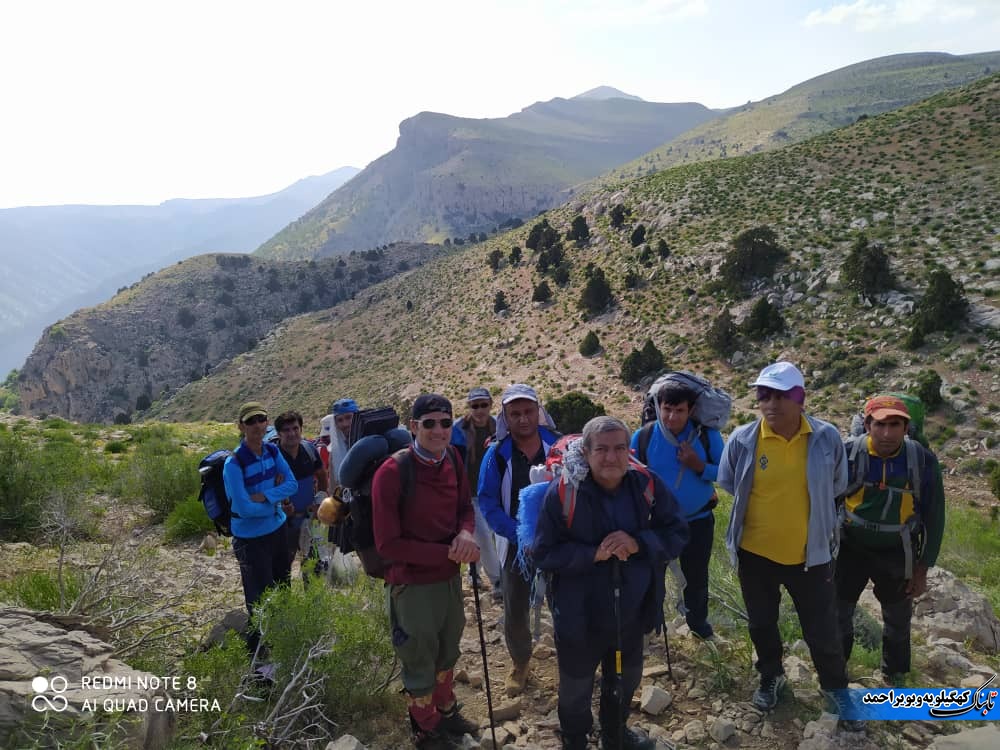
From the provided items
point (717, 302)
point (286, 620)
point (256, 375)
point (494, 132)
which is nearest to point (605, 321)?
point (717, 302)

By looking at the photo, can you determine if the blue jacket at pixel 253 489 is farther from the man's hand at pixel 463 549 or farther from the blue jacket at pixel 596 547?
the blue jacket at pixel 596 547

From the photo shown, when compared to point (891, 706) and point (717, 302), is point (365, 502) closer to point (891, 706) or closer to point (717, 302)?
point (891, 706)

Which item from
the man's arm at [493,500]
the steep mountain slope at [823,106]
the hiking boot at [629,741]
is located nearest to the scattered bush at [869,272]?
the man's arm at [493,500]

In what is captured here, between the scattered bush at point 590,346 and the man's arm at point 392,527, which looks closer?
the man's arm at point 392,527

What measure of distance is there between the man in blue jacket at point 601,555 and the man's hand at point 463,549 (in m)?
0.47

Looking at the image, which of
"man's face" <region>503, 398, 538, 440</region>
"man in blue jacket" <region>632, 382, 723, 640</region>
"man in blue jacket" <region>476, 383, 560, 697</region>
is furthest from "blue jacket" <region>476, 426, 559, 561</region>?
"man in blue jacket" <region>632, 382, 723, 640</region>

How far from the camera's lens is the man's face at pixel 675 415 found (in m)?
3.61

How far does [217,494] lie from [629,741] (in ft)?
10.6

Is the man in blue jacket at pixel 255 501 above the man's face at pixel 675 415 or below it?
below

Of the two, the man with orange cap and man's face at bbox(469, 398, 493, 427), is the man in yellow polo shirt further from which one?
man's face at bbox(469, 398, 493, 427)

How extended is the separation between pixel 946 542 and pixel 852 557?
552 centimetres

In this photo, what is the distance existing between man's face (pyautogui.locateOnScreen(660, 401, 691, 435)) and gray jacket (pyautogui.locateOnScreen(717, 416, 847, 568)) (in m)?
0.52

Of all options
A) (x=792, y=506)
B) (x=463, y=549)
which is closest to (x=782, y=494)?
(x=792, y=506)

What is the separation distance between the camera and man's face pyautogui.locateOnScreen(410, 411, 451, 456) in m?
2.91
